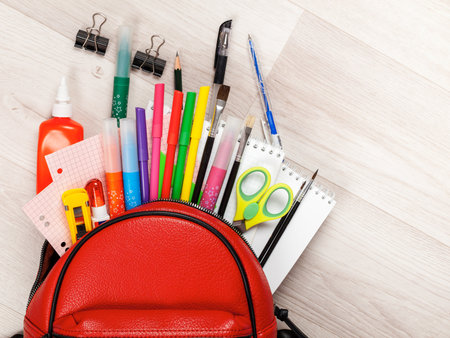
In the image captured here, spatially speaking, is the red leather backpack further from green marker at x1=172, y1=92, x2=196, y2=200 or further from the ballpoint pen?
the ballpoint pen

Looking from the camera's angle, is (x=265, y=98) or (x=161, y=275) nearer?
(x=161, y=275)

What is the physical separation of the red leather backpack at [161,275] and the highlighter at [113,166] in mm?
73

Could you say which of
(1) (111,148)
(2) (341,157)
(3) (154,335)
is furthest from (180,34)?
(3) (154,335)

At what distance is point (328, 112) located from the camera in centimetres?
59

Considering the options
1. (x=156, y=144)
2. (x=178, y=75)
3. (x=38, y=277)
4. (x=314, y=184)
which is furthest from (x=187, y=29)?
(x=38, y=277)

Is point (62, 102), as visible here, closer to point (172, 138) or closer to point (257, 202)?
point (172, 138)

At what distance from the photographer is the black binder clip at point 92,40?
56 centimetres

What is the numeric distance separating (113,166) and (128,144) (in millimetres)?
35

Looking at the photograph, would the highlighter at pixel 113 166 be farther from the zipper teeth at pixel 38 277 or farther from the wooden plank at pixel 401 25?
the wooden plank at pixel 401 25

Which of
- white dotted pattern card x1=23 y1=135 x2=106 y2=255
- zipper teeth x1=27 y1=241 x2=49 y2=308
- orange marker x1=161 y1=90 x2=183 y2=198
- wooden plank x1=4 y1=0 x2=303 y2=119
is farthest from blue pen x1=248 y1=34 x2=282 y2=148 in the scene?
zipper teeth x1=27 y1=241 x2=49 y2=308

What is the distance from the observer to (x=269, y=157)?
56 cm

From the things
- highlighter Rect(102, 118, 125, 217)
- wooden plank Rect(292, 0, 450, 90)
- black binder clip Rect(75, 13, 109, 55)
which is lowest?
highlighter Rect(102, 118, 125, 217)

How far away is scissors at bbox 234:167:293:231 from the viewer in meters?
0.53

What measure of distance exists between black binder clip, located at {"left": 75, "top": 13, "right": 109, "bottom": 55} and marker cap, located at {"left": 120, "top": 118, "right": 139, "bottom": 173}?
120mm
